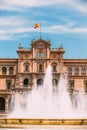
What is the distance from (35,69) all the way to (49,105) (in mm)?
22831

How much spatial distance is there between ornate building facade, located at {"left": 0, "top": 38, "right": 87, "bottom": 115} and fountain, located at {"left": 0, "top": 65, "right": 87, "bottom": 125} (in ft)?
4.75

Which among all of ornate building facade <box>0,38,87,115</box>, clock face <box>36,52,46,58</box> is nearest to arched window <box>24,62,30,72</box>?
ornate building facade <box>0,38,87,115</box>

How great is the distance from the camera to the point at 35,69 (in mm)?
78938

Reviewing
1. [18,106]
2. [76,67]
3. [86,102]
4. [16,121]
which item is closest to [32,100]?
[18,106]

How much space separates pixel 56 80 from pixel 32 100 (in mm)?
18641

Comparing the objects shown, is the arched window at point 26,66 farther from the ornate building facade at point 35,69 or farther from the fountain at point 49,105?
the fountain at point 49,105

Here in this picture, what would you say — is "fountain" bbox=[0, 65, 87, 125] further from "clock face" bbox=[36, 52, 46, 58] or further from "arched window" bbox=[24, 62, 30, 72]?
"arched window" bbox=[24, 62, 30, 72]

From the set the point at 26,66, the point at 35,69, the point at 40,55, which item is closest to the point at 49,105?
the point at 35,69

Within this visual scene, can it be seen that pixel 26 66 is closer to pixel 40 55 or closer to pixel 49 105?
pixel 40 55

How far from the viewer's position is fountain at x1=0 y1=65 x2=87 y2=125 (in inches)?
1461

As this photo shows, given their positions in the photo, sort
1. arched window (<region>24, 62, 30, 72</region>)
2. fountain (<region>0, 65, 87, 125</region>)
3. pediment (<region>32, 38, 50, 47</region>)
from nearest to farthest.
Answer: fountain (<region>0, 65, 87, 125</region>) → pediment (<region>32, 38, 50, 47</region>) → arched window (<region>24, 62, 30, 72</region>)

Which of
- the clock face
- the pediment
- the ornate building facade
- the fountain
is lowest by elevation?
the fountain

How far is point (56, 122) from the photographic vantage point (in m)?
27.9

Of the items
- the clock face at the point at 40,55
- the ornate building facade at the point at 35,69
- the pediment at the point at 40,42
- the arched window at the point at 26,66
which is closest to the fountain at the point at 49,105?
the ornate building facade at the point at 35,69
